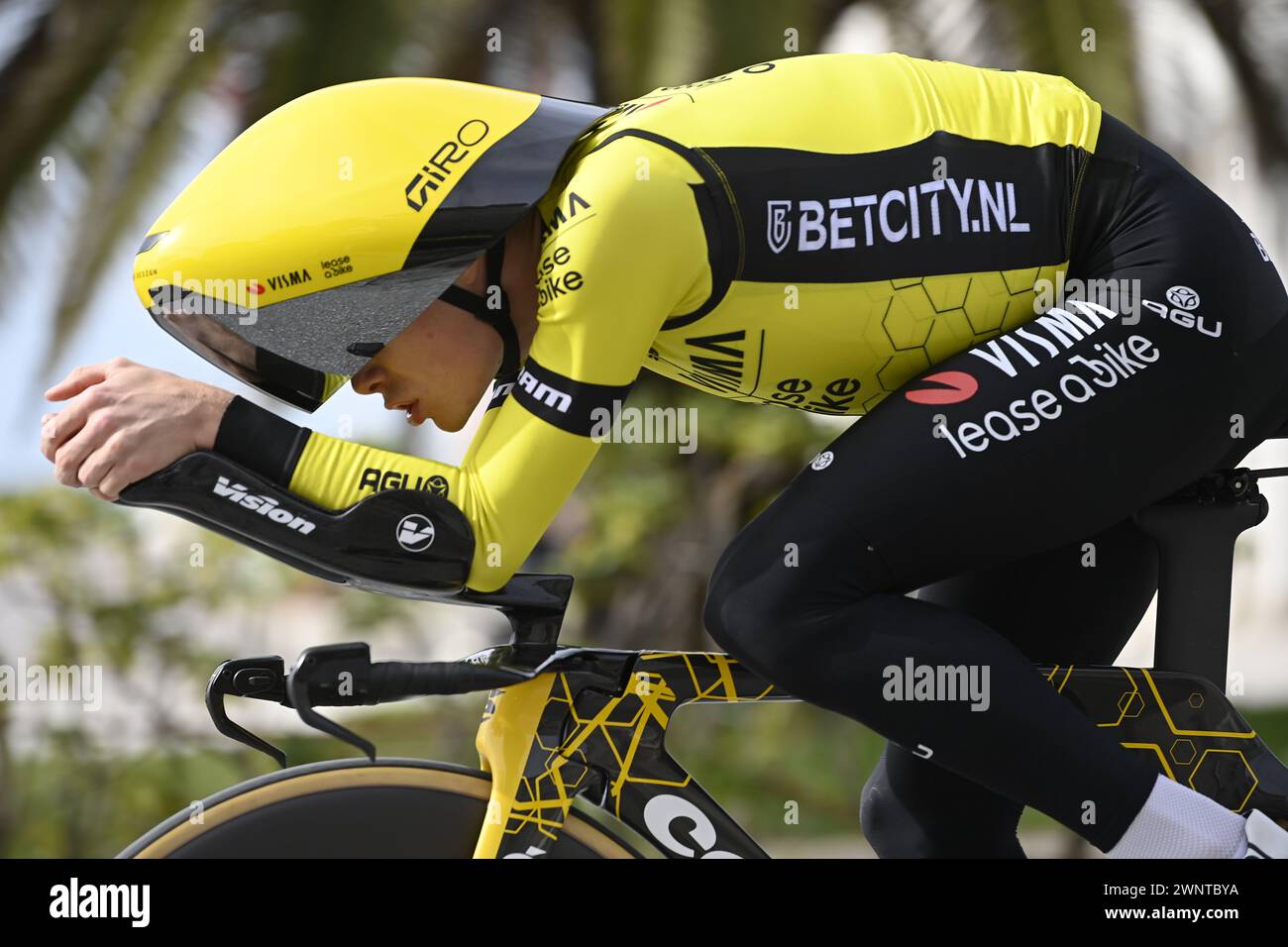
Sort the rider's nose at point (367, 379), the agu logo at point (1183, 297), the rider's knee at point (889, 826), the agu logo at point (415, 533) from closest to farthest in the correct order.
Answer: the agu logo at point (415, 533), the agu logo at point (1183, 297), the rider's nose at point (367, 379), the rider's knee at point (889, 826)

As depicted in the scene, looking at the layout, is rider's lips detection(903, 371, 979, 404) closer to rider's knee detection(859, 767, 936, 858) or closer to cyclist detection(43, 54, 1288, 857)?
cyclist detection(43, 54, 1288, 857)

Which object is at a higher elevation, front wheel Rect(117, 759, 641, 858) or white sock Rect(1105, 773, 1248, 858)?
white sock Rect(1105, 773, 1248, 858)

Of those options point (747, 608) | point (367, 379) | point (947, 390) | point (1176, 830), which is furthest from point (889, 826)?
point (367, 379)

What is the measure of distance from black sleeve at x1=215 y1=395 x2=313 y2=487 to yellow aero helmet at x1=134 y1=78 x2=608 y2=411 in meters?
0.14

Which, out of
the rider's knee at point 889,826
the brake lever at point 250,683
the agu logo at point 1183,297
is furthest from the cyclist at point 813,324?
the rider's knee at point 889,826

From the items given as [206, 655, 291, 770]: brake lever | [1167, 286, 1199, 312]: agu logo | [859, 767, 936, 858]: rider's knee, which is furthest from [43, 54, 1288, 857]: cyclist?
[859, 767, 936, 858]: rider's knee

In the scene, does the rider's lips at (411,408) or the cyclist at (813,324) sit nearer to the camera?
the cyclist at (813,324)

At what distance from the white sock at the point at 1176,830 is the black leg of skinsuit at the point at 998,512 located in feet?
0.07

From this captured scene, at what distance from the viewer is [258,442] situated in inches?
67.9

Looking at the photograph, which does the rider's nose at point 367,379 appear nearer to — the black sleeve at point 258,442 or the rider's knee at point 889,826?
the black sleeve at point 258,442

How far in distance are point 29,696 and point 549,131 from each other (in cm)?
357

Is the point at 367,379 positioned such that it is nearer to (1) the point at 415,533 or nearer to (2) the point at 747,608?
(1) the point at 415,533

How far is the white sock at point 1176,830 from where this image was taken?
1.77 m

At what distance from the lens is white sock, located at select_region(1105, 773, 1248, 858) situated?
69.7 inches
